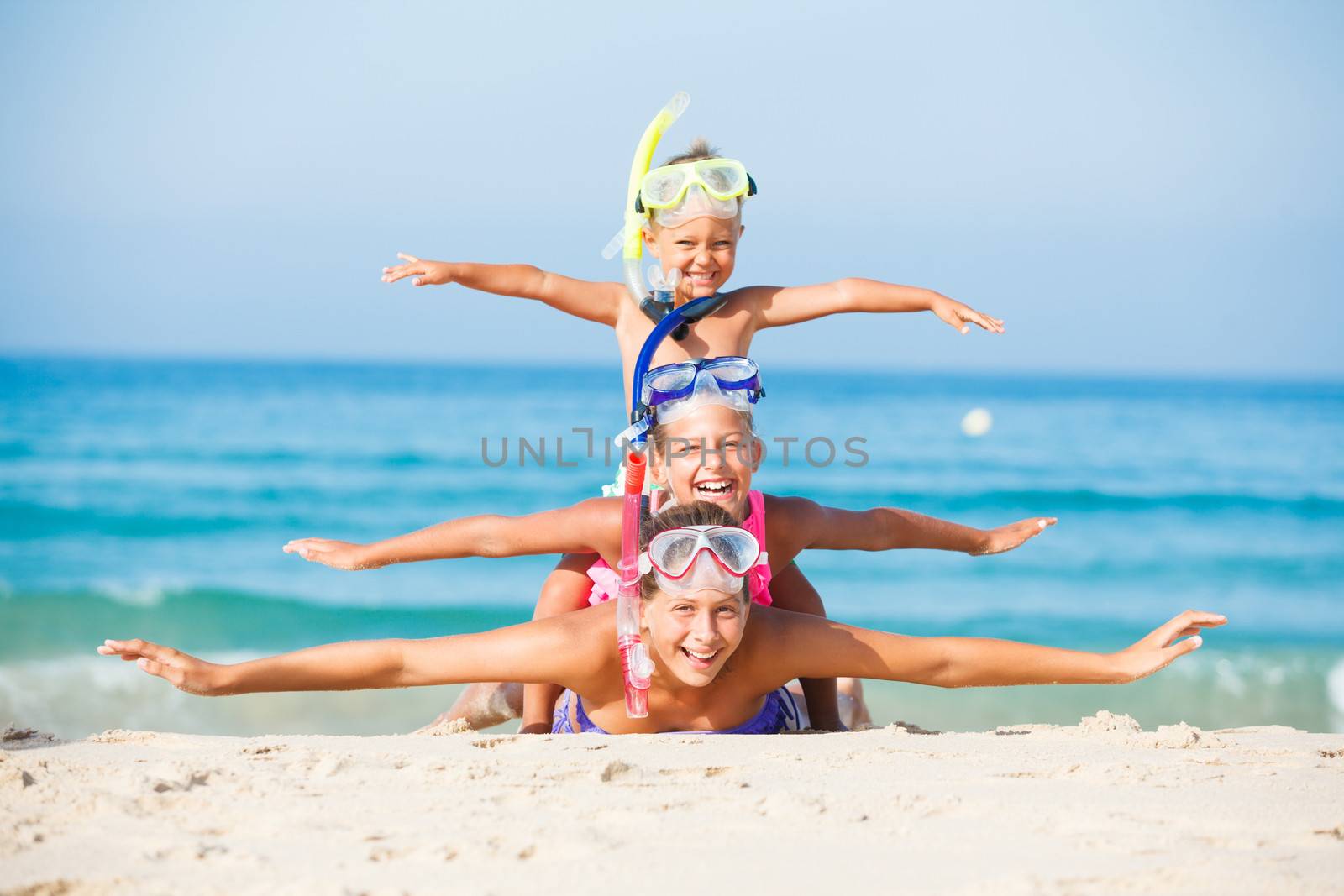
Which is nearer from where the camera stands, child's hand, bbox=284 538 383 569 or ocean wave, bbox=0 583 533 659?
child's hand, bbox=284 538 383 569

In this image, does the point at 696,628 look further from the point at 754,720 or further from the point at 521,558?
the point at 521,558

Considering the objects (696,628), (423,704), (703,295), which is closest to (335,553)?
(696,628)

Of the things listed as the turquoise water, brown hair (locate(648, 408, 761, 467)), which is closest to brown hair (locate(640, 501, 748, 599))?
brown hair (locate(648, 408, 761, 467))

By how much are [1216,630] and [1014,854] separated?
10319 millimetres

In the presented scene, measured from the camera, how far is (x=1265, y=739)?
15.7ft

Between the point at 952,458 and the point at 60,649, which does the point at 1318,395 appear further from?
the point at 60,649

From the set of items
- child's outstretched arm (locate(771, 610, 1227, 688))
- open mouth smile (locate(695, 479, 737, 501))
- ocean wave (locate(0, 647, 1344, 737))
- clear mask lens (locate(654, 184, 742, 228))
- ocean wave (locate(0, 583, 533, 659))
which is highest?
clear mask lens (locate(654, 184, 742, 228))

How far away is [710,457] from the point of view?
4.96 meters

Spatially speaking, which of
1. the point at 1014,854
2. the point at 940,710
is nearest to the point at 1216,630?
the point at 940,710

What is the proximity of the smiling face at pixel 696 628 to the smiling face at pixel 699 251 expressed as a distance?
1.88 meters

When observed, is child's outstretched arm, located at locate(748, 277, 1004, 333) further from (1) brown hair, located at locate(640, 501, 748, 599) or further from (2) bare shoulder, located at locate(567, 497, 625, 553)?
(1) brown hair, located at locate(640, 501, 748, 599)

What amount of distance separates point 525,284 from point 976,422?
2540 centimetres

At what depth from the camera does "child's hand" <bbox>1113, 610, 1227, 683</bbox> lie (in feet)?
14.5

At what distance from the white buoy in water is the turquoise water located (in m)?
0.46
